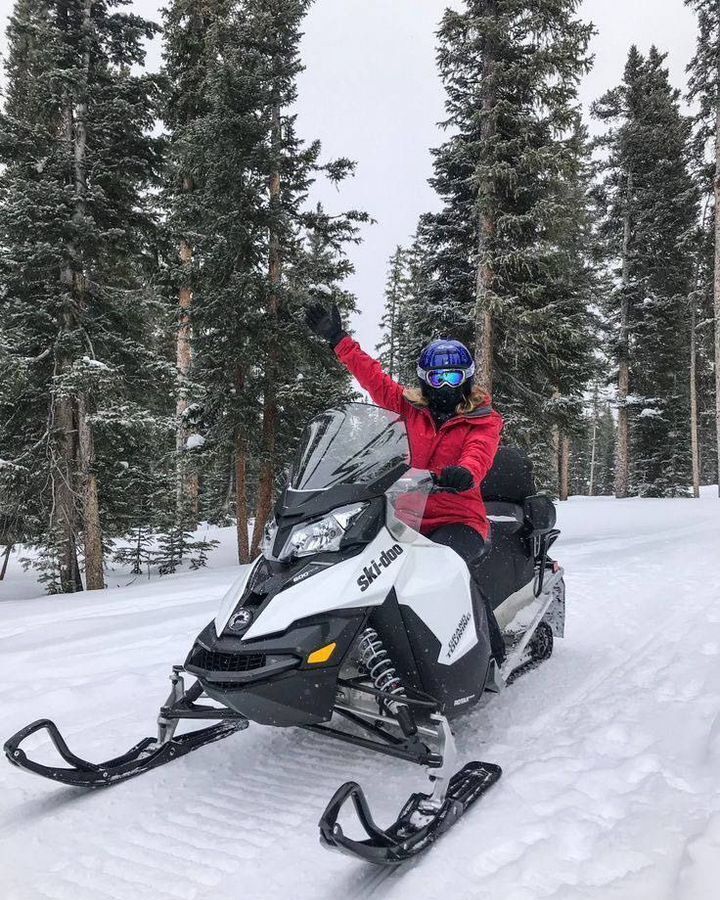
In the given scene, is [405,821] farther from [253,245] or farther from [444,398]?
[253,245]

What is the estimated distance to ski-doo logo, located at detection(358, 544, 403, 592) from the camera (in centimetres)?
270

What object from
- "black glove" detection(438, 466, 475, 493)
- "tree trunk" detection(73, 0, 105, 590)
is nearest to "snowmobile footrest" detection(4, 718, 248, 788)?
"black glove" detection(438, 466, 475, 493)

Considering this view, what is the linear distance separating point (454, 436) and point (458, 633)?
1.12 meters

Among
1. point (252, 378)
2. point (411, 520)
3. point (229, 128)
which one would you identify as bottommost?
point (411, 520)

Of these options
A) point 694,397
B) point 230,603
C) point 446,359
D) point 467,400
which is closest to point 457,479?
point 467,400

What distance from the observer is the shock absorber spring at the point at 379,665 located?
9.06 feet

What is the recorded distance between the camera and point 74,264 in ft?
35.5

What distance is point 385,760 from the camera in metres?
3.14

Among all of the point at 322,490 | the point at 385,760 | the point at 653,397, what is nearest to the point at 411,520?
the point at 322,490

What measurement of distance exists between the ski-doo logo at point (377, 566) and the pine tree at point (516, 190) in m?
11.0

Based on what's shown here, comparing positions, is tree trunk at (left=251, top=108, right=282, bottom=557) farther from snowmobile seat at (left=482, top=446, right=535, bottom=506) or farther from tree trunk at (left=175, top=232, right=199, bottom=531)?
snowmobile seat at (left=482, top=446, right=535, bottom=506)

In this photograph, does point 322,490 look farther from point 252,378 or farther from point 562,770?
point 252,378

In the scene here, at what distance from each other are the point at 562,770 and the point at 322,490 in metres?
1.66

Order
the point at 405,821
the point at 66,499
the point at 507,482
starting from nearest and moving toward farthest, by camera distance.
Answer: the point at 405,821 → the point at 507,482 → the point at 66,499
